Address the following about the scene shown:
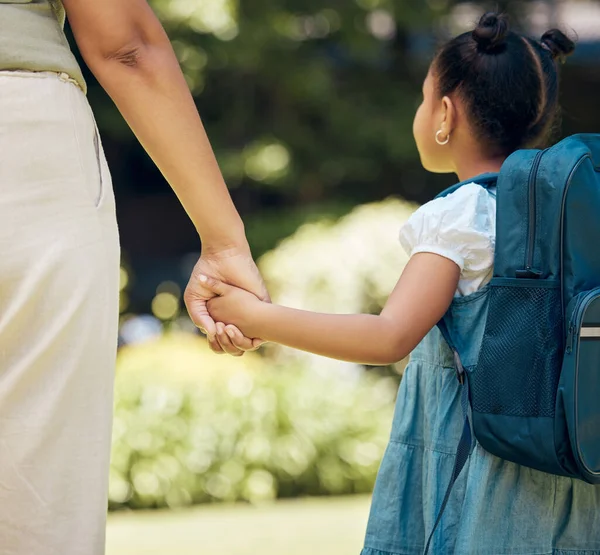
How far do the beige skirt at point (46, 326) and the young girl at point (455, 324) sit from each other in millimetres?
600

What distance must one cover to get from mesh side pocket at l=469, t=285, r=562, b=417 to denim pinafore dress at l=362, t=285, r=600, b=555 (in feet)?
0.31

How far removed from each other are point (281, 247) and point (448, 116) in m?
6.02

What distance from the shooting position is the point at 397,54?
1191cm

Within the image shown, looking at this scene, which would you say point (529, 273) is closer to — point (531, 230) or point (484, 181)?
point (531, 230)

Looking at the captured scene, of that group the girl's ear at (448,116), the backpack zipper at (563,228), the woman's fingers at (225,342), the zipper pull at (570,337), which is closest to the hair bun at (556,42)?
the girl's ear at (448,116)

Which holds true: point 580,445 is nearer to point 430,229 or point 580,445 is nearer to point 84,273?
point 430,229

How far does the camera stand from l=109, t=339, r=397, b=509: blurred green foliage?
5.82 metres

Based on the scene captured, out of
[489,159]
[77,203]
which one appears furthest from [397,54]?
[77,203]

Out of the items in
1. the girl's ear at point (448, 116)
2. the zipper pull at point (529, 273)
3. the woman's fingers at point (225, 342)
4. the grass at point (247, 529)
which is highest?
the girl's ear at point (448, 116)

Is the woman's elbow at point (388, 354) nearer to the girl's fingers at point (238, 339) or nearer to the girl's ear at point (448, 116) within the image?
the girl's fingers at point (238, 339)

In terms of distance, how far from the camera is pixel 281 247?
27.6 feet

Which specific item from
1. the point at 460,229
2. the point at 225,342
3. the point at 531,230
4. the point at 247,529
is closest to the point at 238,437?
the point at 247,529

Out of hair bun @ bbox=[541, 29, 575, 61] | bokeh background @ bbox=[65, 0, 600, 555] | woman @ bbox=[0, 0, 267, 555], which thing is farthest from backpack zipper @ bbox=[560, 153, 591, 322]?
bokeh background @ bbox=[65, 0, 600, 555]

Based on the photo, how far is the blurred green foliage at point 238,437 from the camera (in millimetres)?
5824
